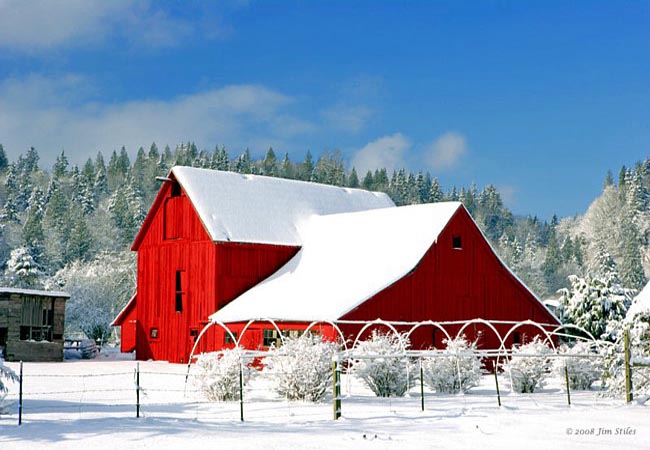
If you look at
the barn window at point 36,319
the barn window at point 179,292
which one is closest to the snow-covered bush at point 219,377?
the barn window at point 179,292

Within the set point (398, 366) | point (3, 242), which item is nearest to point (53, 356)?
point (398, 366)

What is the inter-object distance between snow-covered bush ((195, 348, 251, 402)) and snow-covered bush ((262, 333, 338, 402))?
0.91 m

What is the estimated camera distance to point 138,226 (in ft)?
380

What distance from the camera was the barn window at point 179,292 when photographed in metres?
45.6

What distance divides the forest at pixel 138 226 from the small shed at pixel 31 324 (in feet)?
84.5

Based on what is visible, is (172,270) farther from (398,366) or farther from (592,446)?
(592,446)

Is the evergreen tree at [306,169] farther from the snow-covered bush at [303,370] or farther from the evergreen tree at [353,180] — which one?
the snow-covered bush at [303,370]

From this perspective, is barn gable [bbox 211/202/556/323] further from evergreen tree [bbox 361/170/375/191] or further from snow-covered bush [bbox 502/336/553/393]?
evergreen tree [bbox 361/170/375/191]

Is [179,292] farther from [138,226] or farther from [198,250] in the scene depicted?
[138,226]

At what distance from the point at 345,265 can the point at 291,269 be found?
3997mm

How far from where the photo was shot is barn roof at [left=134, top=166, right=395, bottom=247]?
4547 centimetres

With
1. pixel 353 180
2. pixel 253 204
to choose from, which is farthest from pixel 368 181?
pixel 253 204

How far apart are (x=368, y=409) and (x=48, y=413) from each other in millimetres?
7749

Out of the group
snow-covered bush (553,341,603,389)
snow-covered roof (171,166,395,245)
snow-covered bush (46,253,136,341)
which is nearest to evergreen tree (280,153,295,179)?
snow-covered bush (46,253,136,341)
